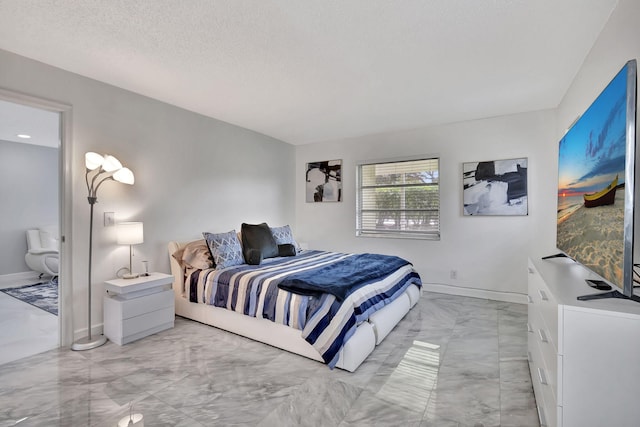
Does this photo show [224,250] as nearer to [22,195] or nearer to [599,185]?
[599,185]

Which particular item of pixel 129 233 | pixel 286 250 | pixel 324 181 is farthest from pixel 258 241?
pixel 324 181

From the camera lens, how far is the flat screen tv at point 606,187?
1189 millimetres

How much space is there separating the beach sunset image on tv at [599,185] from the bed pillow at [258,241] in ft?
9.61

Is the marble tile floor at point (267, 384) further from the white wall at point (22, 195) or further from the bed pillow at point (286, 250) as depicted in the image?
the white wall at point (22, 195)

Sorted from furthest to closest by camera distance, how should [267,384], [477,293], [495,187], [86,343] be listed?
1. [477,293]
2. [495,187]
3. [86,343]
4. [267,384]

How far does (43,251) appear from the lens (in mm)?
5113

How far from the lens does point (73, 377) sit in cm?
221

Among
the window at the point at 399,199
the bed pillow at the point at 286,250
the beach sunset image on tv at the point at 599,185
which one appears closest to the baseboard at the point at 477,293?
the window at the point at 399,199

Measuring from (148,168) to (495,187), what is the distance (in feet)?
14.1

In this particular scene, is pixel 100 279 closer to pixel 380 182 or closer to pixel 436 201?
pixel 380 182

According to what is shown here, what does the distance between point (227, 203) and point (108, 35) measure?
2460mm

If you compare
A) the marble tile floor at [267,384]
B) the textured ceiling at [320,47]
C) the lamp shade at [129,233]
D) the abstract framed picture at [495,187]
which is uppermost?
the textured ceiling at [320,47]

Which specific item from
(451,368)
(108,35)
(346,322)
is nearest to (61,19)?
(108,35)

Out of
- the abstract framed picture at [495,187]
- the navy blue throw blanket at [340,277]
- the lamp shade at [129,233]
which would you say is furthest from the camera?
the abstract framed picture at [495,187]
